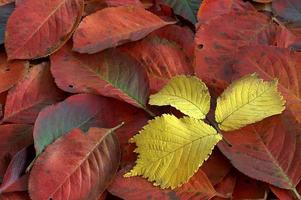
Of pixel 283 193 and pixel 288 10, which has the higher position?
pixel 288 10

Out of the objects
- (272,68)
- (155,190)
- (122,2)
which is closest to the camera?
(155,190)

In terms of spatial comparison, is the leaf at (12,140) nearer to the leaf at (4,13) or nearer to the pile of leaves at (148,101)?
the pile of leaves at (148,101)

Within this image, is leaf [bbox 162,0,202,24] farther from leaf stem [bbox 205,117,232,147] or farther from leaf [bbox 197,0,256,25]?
leaf stem [bbox 205,117,232,147]

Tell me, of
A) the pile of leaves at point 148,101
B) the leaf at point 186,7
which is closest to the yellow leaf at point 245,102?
the pile of leaves at point 148,101

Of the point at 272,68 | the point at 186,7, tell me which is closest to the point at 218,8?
the point at 186,7

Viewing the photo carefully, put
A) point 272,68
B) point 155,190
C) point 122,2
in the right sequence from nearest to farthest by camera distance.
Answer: point 155,190 < point 272,68 < point 122,2

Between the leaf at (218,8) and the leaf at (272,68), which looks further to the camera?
the leaf at (218,8)

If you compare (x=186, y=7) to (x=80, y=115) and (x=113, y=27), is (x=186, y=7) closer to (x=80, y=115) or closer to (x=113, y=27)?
(x=113, y=27)
